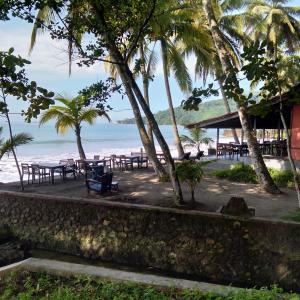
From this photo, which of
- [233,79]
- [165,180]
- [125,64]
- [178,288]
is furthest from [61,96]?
[178,288]

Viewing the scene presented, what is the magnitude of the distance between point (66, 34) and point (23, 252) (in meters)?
5.34

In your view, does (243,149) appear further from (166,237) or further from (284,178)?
(166,237)

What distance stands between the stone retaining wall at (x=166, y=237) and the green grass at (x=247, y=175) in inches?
241

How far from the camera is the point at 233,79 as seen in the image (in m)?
5.62

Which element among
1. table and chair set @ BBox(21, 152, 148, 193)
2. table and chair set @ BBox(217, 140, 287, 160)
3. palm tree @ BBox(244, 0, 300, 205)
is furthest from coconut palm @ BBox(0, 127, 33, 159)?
palm tree @ BBox(244, 0, 300, 205)

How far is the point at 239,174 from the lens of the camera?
14.3 m

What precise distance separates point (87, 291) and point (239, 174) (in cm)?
1083

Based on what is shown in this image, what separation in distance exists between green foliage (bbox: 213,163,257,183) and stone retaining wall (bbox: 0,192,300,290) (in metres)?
6.53

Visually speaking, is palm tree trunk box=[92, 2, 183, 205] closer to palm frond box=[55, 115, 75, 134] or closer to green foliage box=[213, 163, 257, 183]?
green foliage box=[213, 163, 257, 183]

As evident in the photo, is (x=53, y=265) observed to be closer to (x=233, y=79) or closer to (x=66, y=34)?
(x=233, y=79)

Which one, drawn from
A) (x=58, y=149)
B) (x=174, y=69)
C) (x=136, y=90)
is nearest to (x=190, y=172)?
(x=136, y=90)

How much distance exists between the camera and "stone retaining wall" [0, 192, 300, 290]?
290 inches

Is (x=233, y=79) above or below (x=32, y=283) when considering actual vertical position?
above

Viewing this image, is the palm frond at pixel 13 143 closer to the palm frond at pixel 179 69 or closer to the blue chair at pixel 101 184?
the blue chair at pixel 101 184
